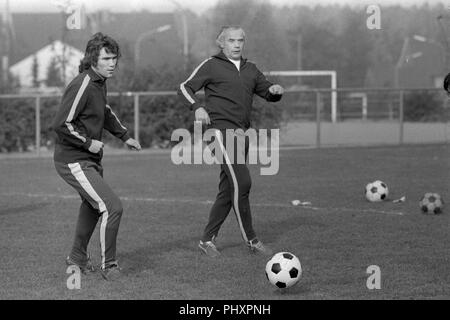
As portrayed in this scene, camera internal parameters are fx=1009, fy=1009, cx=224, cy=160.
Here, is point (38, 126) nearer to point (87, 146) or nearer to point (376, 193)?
point (376, 193)

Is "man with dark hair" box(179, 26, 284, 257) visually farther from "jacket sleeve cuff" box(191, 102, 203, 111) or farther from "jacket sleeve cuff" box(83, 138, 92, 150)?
"jacket sleeve cuff" box(83, 138, 92, 150)

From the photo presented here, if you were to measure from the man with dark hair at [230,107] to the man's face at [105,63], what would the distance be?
118 cm

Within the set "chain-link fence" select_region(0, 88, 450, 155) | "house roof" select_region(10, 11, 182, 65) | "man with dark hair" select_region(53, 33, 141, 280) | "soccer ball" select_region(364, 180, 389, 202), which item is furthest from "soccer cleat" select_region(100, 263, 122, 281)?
"house roof" select_region(10, 11, 182, 65)

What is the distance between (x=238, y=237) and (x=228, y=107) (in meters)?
1.62

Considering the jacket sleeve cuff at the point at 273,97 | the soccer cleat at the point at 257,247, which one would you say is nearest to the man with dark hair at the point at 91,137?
the soccer cleat at the point at 257,247

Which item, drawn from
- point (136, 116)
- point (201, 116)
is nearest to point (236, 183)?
point (201, 116)

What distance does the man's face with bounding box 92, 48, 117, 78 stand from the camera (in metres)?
7.88

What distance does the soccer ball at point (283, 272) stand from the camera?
7062 millimetres

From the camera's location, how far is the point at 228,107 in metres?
9.03

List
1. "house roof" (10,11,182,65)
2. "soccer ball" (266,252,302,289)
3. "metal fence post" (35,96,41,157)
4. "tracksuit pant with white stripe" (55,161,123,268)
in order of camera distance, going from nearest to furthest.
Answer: "soccer ball" (266,252,302,289), "tracksuit pant with white stripe" (55,161,123,268), "metal fence post" (35,96,41,157), "house roof" (10,11,182,65)

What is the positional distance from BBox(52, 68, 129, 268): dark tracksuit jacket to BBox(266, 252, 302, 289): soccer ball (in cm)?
137

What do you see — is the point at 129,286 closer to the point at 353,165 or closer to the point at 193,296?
the point at 193,296

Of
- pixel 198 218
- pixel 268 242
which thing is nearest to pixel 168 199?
pixel 198 218
